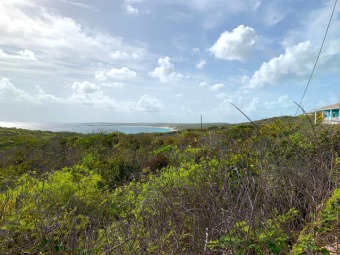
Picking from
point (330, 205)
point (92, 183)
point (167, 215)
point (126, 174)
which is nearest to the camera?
point (330, 205)

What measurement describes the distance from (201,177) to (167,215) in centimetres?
126

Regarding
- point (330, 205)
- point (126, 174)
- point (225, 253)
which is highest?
point (330, 205)

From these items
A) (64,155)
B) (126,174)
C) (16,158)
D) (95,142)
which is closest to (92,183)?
(126,174)

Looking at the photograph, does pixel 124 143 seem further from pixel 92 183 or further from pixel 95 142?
pixel 92 183

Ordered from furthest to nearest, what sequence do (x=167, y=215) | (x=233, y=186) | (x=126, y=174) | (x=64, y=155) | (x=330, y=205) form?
(x=64, y=155), (x=126, y=174), (x=233, y=186), (x=167, y=215), (x=330, y=205)

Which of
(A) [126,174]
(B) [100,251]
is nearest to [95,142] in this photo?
(A) [126,174]

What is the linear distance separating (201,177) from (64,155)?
390 inches

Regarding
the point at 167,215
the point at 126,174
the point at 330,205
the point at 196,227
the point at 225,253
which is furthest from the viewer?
the point at 126,174

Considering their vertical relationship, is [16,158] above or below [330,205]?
below

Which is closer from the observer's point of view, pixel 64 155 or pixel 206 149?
pixel 206 149

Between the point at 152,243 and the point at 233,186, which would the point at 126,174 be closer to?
the point at 233,186

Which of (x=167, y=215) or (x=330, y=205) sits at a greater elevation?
(x=330, y=205)

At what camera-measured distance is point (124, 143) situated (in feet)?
49.6

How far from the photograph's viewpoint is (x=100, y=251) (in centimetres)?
278
